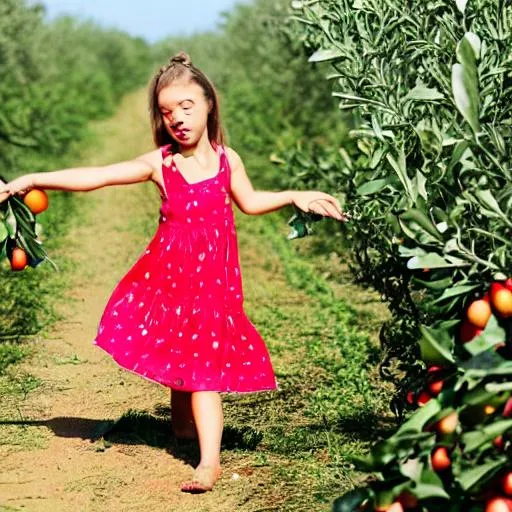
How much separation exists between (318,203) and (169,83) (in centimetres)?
77

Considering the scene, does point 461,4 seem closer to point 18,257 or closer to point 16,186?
point 16,186

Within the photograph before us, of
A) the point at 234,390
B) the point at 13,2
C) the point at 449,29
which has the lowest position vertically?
the point at 234,390

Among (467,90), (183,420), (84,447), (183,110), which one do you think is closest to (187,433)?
(183,420)

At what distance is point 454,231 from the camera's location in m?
3.67

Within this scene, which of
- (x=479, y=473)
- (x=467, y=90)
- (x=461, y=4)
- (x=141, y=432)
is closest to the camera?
(x=479, y=473)

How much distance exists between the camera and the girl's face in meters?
4.69

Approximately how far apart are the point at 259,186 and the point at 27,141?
483 centimetres

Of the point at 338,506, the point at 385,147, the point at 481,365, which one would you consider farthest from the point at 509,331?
the point at 385,147

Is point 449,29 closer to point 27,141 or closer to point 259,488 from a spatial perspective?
point 259,488

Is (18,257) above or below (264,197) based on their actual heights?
below

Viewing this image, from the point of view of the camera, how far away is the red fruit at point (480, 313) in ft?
10.9

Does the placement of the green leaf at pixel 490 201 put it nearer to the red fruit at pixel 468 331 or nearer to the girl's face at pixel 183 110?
the red fruit at pixel 468 331

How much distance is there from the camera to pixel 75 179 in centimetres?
448

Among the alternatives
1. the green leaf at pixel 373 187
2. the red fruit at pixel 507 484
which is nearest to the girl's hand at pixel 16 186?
the green leaf at pixel 373 187
